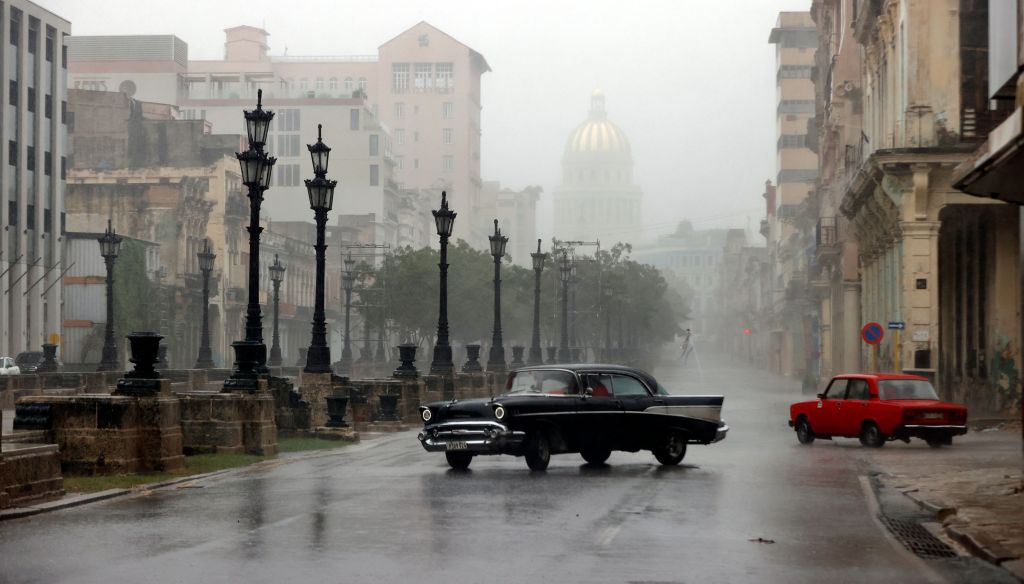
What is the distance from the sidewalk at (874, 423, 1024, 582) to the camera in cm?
1367

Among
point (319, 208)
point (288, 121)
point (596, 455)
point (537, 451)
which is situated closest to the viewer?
point (537, 451)

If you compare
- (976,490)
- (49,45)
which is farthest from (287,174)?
(976,490)

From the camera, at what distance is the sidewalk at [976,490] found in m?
13.7

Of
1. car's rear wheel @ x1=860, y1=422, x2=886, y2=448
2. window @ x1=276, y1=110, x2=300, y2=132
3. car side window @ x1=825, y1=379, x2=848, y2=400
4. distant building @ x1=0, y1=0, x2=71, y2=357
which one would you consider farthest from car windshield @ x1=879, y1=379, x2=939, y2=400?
window @ x1=276, y1=110, x2=300, y2=132

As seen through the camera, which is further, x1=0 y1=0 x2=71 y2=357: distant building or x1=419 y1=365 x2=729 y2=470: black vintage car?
x1=0 y1=0 x2=71 y2=357: distant building

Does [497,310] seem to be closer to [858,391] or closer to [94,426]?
[858,391]

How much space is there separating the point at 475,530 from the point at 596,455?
915 centimetres

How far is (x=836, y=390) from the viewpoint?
30562 mm

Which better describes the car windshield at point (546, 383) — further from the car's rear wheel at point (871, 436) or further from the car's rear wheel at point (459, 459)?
the car's rear wheel at point (871, 436)

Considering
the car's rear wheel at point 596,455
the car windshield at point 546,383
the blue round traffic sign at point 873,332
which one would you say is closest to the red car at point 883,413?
the car's rear wheel at point 596,455

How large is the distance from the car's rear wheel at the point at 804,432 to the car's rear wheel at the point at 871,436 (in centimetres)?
144

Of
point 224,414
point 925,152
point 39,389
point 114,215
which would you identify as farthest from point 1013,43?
point 114,215

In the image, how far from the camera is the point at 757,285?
18588 centimetres

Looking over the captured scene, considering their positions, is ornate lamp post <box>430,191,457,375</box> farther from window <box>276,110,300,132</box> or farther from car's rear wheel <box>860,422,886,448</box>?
window <box>276,110,300,132</box>
